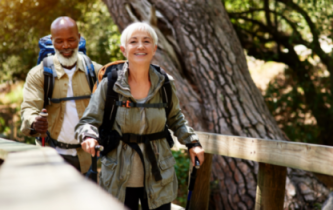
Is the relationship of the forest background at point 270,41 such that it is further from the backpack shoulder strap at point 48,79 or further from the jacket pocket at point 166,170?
the jacket pocket at point 166,170

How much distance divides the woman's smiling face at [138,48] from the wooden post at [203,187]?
4.66 feet

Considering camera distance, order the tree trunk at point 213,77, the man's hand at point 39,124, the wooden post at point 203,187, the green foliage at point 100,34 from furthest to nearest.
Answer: the green foliage at point 100,34 → the tree trunk at point 213,77 → the wooden post at point 203,187 → the man's hand at point 39,124

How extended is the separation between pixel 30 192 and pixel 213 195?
385cm

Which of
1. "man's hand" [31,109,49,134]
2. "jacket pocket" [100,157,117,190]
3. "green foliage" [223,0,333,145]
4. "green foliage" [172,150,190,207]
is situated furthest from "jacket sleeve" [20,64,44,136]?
"green foliage" [223,0,333,145]

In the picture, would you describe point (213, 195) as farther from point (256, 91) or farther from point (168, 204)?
point (168, 204)

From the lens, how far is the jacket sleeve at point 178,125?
260 centimetres

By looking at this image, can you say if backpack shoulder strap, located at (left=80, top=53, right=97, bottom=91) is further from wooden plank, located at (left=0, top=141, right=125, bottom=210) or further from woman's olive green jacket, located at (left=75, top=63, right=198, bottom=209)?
wooden plank, located at (left=0, top=141, right=125, bottom=210)

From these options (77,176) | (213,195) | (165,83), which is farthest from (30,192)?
(213,195)

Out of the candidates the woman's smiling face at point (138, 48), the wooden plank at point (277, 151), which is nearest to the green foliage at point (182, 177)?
the wooden plank at point (277, 151)

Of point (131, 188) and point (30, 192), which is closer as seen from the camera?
point (30, 192)

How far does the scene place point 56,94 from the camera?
323 cm

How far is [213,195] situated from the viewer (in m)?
4.68

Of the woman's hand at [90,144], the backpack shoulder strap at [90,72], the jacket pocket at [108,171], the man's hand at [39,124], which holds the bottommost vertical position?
the jacket pocket at [108,171]

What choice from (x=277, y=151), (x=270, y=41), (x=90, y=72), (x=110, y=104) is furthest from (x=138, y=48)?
(x=270, y=41)
